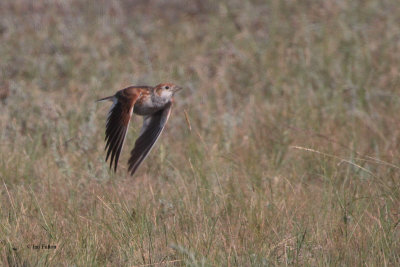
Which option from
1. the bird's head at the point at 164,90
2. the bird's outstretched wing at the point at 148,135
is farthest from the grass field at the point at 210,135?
the bird's head at the point at 164,90

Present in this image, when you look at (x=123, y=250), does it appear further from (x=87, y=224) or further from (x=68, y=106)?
(x=68, y=106)

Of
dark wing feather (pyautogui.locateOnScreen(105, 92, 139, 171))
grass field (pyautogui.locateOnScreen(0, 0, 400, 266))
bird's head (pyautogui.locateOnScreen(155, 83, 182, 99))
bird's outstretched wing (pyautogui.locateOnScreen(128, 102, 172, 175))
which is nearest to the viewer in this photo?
grass field (pyautogui.locateOnScreen(0, 0, 400, 266))

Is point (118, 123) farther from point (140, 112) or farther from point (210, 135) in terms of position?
point (210, 135)

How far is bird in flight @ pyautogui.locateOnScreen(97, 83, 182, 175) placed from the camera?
505cm

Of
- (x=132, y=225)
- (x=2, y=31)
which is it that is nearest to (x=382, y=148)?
(x=132, y=225)

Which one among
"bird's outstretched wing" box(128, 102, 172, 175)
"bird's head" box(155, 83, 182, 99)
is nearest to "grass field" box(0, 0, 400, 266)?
"bird's outstretched wing" box(128, 102, 172, 175)

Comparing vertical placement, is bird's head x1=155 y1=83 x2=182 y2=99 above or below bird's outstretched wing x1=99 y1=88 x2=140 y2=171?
above

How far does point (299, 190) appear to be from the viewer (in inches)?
209

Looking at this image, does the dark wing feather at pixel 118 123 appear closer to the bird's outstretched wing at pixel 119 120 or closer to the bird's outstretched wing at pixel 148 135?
the bird's outstretched wing at pixel 119 120

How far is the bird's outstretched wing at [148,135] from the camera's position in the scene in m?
5.25

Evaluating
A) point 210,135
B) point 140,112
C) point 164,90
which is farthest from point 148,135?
point 210,135

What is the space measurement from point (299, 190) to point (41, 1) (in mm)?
6317

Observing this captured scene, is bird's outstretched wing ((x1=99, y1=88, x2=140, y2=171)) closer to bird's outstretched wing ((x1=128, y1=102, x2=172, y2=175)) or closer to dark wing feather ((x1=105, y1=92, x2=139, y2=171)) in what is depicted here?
dark wing feather ((x1=105, y1=92, x2=139, y2=171))

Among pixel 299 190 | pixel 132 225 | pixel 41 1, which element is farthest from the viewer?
pixel 41 1
